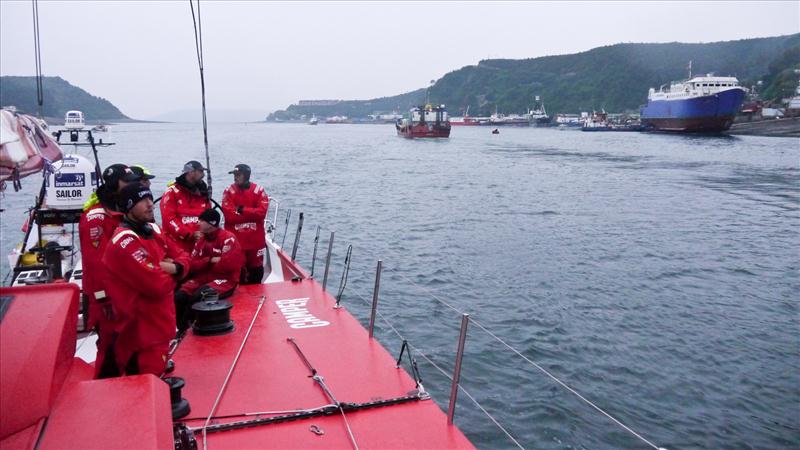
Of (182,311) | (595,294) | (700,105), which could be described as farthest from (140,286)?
(700,105)

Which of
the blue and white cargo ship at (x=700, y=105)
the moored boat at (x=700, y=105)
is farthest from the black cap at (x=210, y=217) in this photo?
the blue and white cargo ship at (x=700, y=105)

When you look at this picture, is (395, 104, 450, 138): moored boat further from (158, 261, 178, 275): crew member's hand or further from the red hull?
(158, 261, 178, 275): crew member's hand

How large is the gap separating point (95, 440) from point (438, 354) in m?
6.86

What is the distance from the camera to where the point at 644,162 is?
40500 millimetres

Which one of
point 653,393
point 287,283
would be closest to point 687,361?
point 653,393

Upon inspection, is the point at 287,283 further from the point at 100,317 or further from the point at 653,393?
the point at 653,393

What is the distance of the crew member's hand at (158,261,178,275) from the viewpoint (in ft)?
12.8

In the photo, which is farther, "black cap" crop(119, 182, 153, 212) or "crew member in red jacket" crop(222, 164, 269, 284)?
"crew member in red jacket" crop(222, 164, 269, 284)

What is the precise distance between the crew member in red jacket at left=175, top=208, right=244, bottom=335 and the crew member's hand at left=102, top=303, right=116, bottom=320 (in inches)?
70.1

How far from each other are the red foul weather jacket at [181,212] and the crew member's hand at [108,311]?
2.13 meters

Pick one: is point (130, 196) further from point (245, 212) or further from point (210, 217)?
point (245, 212)

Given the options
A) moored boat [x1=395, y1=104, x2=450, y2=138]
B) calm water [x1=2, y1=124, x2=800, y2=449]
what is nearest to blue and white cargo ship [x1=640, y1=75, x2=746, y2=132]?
moored boat [x1=395, y1=104, x2=450, y2=138]

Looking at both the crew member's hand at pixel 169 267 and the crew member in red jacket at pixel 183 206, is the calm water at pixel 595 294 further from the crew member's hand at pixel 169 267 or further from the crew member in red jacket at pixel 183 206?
the crew member's hand at pixel 169 267

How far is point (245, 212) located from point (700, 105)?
74.5 meters
